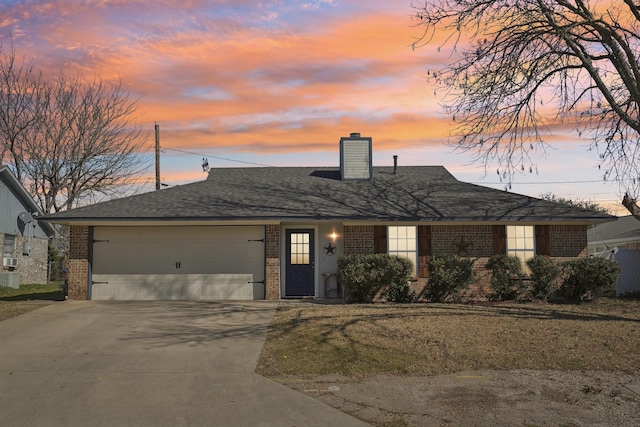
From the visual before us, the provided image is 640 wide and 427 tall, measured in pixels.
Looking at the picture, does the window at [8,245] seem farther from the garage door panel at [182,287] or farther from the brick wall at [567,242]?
the brick wall at [567,242]

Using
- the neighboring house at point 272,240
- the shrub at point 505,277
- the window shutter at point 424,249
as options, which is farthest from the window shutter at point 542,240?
the window shutter at point 424,249

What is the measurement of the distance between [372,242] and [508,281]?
13.8ft

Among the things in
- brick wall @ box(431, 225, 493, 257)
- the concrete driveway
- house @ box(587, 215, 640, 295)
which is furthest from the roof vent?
house @ box(587, 215, 640, 295)

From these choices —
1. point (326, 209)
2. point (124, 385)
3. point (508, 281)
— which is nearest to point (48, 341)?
point (124, 385)

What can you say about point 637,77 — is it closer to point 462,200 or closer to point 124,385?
point 462,200

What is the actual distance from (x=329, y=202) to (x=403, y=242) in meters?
2.73

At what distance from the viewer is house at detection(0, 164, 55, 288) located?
25.8 metres

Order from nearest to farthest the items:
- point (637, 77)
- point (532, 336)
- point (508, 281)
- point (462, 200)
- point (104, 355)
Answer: point (104, 355) < point (532, 336) < point (637, 77) < point (508, 281) < point (462, 200)

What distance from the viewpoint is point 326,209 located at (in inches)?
701

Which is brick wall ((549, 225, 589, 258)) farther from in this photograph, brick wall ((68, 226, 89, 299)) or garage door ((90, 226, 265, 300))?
brick wall ((68, 226, 89, 299))

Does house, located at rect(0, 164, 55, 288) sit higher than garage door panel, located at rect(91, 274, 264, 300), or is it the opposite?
house, located at rect(0, 164, 55, 288)

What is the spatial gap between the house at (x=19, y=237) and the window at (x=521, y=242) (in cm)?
1936

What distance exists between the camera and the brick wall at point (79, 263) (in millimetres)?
17422

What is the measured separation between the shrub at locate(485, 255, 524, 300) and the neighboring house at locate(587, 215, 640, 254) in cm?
1606
